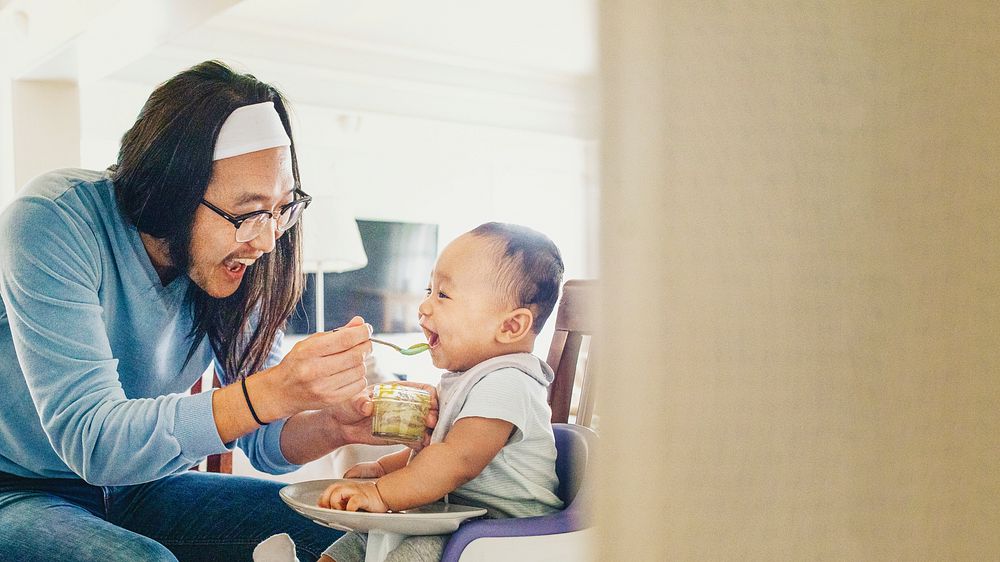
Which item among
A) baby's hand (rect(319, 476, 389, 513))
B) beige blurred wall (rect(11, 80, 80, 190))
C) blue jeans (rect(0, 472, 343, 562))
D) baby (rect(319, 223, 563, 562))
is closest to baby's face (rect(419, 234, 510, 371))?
baby (rect(319, 223, 563, 562))

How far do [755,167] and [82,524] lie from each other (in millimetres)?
1263

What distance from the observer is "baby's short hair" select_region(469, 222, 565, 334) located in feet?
4.61

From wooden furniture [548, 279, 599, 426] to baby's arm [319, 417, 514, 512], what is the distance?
0.29m

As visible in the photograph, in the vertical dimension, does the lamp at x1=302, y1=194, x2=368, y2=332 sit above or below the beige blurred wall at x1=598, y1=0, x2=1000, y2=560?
above

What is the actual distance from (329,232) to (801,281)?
4908 millimetres

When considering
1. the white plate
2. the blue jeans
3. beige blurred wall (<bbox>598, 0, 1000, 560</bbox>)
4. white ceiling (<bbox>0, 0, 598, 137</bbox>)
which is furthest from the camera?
white ceiling (<bbox>0, 0, 598, 137</bbox>)

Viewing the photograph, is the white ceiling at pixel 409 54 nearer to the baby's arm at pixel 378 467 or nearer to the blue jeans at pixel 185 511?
the blue jeans at pixel 185 511

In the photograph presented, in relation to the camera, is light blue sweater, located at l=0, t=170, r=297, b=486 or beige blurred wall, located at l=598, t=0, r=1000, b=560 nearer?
beige blurred wall, located at l=598, t=0, r=1000, b=560

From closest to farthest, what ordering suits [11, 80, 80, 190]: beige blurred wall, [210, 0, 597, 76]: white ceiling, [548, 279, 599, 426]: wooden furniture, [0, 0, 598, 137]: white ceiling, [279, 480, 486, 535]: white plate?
[279, 480, 486, 535]: white plate, [548, 279, 599, 426]: wooden furniture, [11, 80, 80, 190]: beige blurred wall, [210, 0, 597, 76]: white ceiling, [0, 0, 598, 137]: white ceiling

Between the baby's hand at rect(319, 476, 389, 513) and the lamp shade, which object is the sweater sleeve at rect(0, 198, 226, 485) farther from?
the lamp shade

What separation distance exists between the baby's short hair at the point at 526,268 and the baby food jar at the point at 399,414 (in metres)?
0.26

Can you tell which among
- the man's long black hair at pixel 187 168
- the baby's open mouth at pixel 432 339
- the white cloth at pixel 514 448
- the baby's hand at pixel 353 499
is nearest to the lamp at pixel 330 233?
the man's long black hair at pixel 187 168

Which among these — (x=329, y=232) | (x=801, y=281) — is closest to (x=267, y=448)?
(x=801, y=281)

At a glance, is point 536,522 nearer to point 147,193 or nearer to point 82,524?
point 82,524
